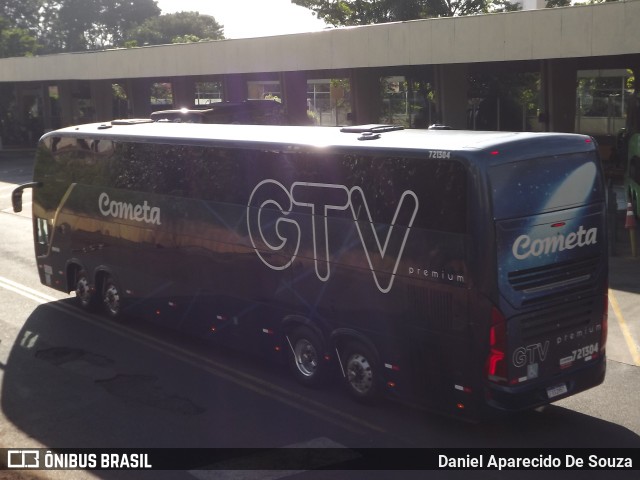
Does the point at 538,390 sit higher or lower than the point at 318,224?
lower

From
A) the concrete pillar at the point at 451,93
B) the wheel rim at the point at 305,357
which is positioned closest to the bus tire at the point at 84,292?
the wheel rim at the point at 305,357

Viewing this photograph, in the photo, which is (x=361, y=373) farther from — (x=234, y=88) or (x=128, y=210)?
(x=234, y=88)

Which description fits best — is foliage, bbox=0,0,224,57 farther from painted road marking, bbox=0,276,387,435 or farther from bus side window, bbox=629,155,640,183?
painted road marking, bbox=0,276,387,435

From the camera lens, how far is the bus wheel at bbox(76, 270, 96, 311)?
15953 millimetres

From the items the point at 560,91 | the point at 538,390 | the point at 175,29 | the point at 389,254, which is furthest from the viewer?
the point at 175,29

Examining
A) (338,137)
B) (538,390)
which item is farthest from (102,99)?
(538,390)

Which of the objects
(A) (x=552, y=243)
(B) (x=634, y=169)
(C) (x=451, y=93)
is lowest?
(B) (x=634, y=169)

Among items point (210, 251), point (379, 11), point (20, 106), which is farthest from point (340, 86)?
point (210, 251)

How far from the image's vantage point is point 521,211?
901 centimetres

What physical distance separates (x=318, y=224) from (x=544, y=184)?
2.92 metres

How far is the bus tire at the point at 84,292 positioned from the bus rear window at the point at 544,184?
367 inches

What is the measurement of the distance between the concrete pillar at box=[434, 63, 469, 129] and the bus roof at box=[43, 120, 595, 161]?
51.1ft

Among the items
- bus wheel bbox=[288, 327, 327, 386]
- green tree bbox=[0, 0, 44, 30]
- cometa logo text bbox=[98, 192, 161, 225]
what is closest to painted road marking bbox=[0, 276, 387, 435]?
bus wheel bbox=[288, 327, 327, 386]

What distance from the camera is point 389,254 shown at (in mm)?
9883
